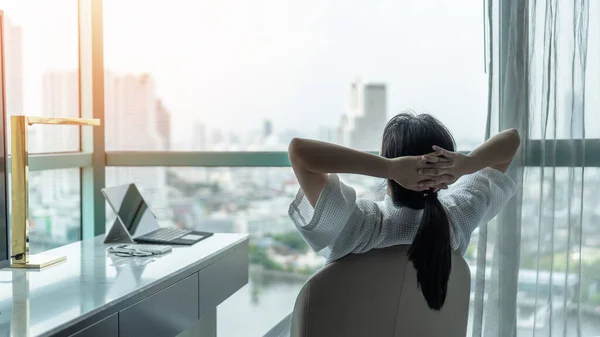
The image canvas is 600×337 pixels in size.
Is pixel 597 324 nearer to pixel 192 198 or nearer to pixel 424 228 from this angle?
pixel 424 228

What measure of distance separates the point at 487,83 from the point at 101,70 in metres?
1.55

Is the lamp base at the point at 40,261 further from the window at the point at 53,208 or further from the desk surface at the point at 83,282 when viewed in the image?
the window at the point at 53,208

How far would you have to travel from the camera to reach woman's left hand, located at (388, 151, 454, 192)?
1.43m

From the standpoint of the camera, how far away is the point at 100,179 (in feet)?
9.18

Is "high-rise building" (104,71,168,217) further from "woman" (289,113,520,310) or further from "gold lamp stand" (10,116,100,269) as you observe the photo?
"woman" (289,113,520,310)

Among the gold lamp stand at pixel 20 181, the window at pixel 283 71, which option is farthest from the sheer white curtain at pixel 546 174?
the gold lamp stand at pixel 20 181

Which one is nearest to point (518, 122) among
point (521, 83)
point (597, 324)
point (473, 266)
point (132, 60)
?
point (521, 83)

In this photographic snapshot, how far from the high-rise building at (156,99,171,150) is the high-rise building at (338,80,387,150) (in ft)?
2.34

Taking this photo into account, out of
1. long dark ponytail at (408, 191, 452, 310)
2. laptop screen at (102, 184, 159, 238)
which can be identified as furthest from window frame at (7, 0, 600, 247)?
long dark ponytail at (408, 191, 452, 310)

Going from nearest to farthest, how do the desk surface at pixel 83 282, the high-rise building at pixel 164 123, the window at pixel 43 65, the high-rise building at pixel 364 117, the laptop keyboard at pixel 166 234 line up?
the desk surface at pixel 83 282 → the laptop keyboard at pixel 166 234 → the window at pixel 43 65 → the high-rise building at pixel 364 117 → the high-rise building at pixel 164 123

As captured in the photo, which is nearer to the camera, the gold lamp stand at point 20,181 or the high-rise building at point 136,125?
the gold lamp stand at point 20,181

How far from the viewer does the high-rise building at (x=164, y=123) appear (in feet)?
9.09

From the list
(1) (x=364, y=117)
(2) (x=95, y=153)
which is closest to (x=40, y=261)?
(2) (x=95, y=153)

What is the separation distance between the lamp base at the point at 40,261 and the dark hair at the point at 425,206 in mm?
1034
